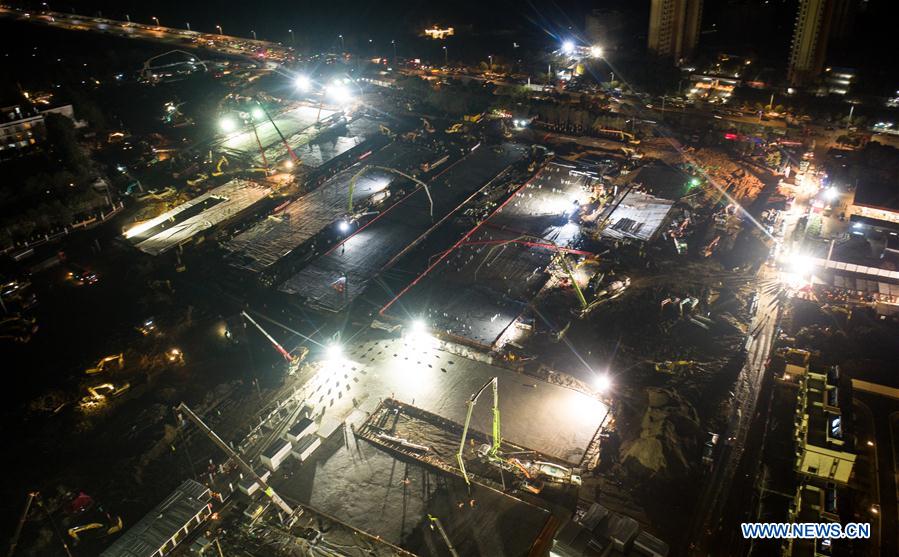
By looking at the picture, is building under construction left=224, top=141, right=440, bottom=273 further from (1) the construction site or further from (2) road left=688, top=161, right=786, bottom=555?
(2) road left=688, top=161, right=786, bottom=555

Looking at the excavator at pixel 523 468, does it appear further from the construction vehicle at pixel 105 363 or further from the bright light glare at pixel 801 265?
the bright light glare at pixel 801 265

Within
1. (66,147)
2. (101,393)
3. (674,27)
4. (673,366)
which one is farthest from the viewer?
(674,27)

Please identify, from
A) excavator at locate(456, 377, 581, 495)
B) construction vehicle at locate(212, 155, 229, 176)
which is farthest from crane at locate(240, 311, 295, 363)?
construction vehicle at locate(212, 155, 229, 176)

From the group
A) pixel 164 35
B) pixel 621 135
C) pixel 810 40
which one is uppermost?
pixel 164 35

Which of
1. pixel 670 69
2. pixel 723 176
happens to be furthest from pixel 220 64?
pixel 723 176

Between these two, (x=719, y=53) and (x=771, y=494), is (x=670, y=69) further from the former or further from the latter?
(x=771, y=494)

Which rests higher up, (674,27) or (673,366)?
(674,27)

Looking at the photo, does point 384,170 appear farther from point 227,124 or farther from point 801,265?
point 801,265

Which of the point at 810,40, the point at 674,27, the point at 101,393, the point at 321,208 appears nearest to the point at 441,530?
the point at 101,393
